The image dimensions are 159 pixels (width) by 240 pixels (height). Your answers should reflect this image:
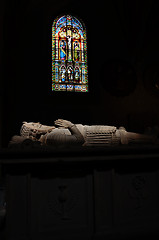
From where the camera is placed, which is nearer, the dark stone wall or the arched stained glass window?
the dark stone wall

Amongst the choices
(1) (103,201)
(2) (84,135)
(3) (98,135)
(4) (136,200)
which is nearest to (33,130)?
(2) (84,135)

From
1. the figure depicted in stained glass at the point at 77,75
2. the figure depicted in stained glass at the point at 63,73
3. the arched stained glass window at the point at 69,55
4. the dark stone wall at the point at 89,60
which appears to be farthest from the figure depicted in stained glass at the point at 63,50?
the figure depicted in stained glass at the point at 77,75

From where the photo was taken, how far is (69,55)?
292 inches

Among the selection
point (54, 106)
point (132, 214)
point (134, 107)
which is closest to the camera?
point (132, 214)

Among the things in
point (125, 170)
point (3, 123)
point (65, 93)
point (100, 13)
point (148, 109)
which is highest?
point (100, 13)

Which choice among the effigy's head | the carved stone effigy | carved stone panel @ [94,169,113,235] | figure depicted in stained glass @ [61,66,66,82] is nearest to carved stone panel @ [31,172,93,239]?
carved stone panel @ [94,169,113,235]

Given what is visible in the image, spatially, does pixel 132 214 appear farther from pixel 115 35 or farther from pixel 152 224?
pixel 115 35

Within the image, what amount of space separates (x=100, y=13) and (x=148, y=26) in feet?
5.81

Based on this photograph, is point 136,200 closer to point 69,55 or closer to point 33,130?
point 33,130

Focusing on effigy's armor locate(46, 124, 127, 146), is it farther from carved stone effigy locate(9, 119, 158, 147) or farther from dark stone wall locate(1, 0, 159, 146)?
dark stone wall locate(1, 0, 159, 146)

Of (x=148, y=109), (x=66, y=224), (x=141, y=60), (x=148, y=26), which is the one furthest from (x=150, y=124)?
(x=66, y=224)

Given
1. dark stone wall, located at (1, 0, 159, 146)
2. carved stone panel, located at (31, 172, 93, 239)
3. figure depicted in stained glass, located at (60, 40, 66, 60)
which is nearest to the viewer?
carved stone panel, located at (31, 172, 93, 239)

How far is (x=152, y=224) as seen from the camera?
2365 mm

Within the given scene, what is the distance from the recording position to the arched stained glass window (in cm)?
713
